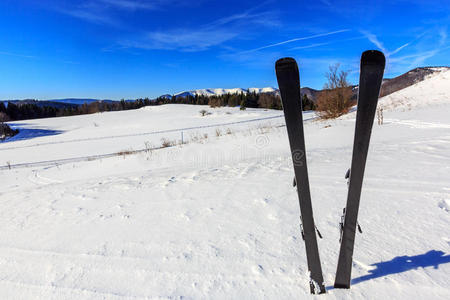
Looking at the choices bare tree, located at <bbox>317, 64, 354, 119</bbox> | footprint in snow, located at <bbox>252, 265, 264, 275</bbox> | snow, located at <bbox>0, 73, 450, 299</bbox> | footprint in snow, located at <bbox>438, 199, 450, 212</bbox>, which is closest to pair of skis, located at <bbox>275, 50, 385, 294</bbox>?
snow, located at <bbox>0, 73, 450, 299</bbox>

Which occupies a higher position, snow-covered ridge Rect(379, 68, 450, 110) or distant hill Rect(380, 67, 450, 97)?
distant hill Rect(380, 67, 450, 97)

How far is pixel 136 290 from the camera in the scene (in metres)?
1.62

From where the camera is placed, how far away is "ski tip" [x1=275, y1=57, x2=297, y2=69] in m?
1.14

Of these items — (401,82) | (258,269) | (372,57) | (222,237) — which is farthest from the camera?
(401,82)

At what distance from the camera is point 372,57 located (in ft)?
3.65

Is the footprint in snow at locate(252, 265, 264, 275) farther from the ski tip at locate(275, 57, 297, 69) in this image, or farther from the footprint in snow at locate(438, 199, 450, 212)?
the footprint in snow at locate(438, 199, 450, 212)

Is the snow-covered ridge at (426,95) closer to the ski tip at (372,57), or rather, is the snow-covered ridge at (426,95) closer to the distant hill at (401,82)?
the distant hill at (401,82)

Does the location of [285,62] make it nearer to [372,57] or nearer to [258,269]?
[372,57]

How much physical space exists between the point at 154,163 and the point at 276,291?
6.50 metres

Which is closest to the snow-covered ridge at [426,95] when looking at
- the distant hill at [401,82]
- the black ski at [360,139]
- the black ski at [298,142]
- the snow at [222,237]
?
the distant hill at [401,82]

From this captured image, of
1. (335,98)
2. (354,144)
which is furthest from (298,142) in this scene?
(335,98)

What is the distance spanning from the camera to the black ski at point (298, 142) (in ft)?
3.82

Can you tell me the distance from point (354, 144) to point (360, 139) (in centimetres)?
4

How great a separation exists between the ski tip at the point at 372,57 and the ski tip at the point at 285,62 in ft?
1.06
